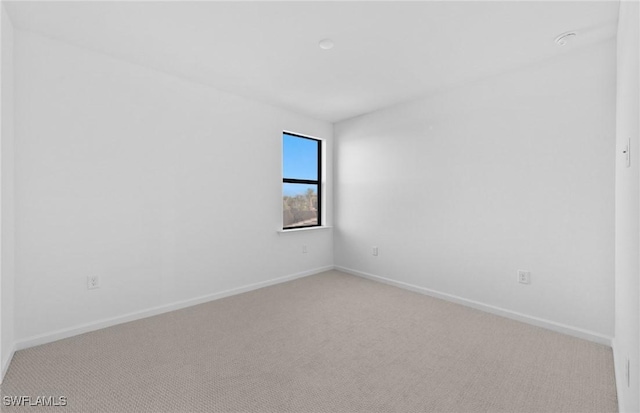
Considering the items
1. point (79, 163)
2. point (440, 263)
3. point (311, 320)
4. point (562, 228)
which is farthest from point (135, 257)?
point (562, 228)

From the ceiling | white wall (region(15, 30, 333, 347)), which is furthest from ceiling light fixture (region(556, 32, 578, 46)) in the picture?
white wall (region(15, 30, 333, 347))

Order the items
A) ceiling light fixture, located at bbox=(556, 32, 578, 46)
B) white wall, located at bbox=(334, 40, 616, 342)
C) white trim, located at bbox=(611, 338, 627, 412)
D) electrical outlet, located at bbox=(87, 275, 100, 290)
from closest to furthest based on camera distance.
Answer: white trim, located at bbox=(611, 338, 627, 412) < ceiling light fixture, located at bbox=(556, 32, 578, 46) < white wall, located at bbox=(334, 40, 616, 342) < electrical outlet, located at bbox=(87, 275, 100, 290)

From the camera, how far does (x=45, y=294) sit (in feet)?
7.50

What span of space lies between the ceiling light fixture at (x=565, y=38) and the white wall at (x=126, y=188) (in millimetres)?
2898

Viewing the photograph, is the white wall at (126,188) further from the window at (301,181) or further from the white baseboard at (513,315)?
the white baseboard at (513,315)

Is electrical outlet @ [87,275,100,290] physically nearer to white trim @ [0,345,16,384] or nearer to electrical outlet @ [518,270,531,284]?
white trim @ [0,345,16,384]

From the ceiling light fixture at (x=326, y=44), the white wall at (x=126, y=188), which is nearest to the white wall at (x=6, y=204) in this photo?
the white wall at (x=126, y=188)

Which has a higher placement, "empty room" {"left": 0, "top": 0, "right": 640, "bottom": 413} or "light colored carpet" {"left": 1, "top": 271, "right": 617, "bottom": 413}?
"empty room" {"left": 0, "top": 0, "right": 640, "bottom": 413}

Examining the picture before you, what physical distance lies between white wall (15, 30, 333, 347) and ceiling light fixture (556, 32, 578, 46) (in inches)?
114

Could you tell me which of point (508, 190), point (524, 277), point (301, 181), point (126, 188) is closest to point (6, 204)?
point (126, 188)

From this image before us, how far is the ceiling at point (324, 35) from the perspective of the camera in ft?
6.37

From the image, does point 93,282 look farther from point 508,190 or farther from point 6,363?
point 508,190

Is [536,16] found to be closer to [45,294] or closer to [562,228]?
[562,228]

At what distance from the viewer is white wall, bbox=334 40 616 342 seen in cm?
235
